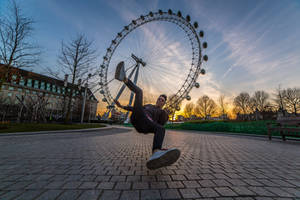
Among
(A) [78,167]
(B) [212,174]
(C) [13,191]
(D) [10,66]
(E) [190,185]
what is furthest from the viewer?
(D) [10,66]

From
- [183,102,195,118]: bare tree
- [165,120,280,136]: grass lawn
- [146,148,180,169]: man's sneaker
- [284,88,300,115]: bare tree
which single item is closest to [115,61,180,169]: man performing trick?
[146,148,180,169]: man's sneaker

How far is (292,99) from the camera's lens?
1210 inches

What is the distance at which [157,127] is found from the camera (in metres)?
2.60

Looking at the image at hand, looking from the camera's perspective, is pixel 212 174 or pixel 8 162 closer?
pixel 212 174

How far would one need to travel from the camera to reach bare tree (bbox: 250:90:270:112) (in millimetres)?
38656

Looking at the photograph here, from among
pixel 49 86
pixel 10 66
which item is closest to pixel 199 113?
pixel 10 66

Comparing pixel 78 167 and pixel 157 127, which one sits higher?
pixel 157 127

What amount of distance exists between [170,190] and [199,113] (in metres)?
47.1

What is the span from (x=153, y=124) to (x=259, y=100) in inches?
1950

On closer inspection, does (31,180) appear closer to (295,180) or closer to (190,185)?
(190,185)

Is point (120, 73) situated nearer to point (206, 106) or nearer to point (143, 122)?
point (143, 122)

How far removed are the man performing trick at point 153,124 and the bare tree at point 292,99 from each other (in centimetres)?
4250

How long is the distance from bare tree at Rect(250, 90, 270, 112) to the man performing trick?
47.6 meters

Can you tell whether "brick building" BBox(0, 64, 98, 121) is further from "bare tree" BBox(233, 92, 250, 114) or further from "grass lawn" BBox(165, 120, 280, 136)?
"bare tree" BBox(233, 92, 250, 114)
